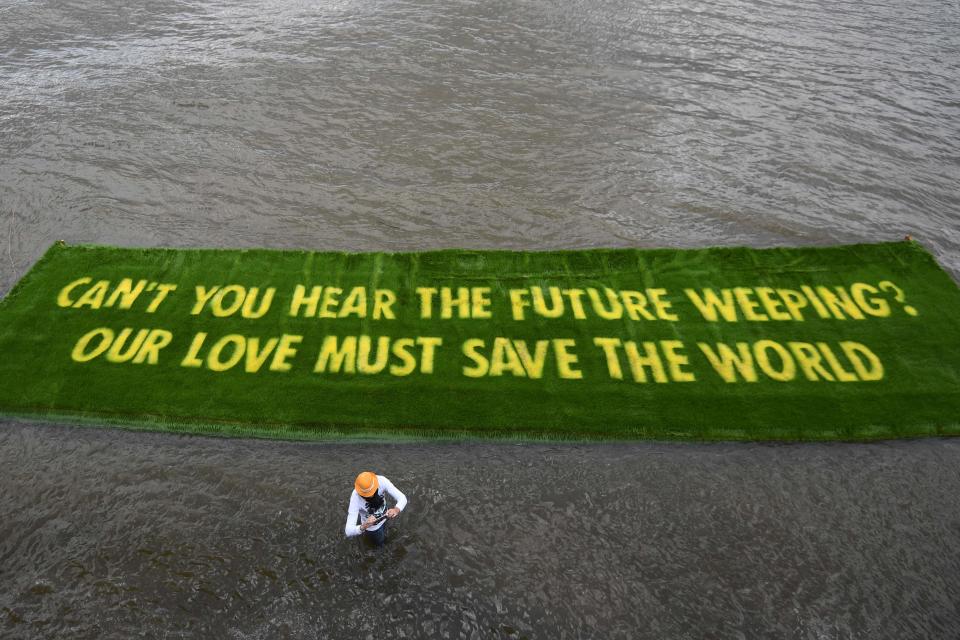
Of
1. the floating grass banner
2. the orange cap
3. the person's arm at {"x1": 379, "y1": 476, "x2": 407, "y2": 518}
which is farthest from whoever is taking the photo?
the floating grass banner

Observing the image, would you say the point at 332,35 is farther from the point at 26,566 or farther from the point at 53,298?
the point at 26,566

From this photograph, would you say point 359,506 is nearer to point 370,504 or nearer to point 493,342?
point 370,504

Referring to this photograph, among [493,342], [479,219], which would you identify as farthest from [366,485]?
[479,219]

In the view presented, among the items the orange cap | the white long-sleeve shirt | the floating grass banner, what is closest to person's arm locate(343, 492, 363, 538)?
the white long-sleeve shirt

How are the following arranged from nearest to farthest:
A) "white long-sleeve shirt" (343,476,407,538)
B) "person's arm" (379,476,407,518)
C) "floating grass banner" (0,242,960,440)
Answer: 1. "white long-sleeve shirt" (343,476,407,538)
2. "person's arm" (379,476,407,518)
3. "floating grass banner" (0,242,960,440)

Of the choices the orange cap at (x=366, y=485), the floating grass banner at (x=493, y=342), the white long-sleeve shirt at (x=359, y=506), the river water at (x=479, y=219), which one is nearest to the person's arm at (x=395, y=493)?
the white long-sleeve shirt at (x=359, y=506)

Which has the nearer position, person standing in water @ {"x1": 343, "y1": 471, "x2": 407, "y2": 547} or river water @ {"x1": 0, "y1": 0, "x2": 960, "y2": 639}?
person standing in water @ {"x1": 343, "y1": 471, "x2": 407, "y2": 547}

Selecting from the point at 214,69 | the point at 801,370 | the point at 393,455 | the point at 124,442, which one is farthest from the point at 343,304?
the point at 214,69

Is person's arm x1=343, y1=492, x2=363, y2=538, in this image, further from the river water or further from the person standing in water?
the river water

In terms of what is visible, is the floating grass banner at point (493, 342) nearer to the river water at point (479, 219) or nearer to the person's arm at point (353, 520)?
the river water at point (479, 219)
